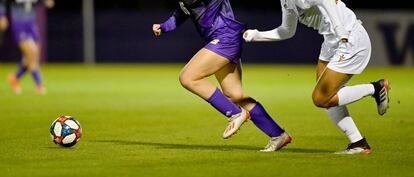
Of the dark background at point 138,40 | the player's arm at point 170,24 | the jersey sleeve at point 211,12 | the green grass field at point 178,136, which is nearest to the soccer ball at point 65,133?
the green grass field at point 178,136

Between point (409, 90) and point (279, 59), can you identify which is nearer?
point (409, 90)

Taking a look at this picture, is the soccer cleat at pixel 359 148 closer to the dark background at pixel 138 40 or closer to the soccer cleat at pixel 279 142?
the soccer cleat at pixel 279 142

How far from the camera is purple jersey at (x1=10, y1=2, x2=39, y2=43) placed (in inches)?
884

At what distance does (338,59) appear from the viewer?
10.5 meters

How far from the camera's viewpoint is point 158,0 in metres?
39.6

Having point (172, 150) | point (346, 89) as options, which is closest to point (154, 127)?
point (172, 150)

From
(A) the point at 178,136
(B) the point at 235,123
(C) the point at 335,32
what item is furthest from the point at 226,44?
(A) the point at 178,136

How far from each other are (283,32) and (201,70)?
0.98 meters

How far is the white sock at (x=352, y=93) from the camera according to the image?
10.6 metres

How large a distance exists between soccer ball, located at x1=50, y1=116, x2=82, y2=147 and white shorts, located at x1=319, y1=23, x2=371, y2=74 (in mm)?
2961

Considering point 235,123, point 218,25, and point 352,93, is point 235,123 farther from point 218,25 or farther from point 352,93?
point 352,93

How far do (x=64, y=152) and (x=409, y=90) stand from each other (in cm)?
1299

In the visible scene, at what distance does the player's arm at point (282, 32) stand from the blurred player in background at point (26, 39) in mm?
11622

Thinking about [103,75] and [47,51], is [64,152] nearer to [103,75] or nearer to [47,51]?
[103,75]
